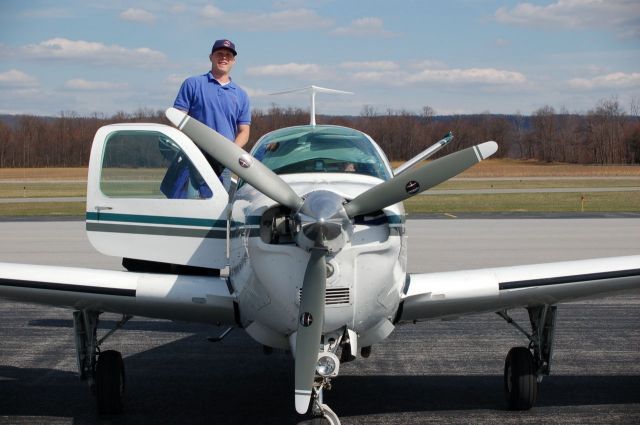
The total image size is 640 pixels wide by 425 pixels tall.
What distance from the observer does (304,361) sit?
5.39m

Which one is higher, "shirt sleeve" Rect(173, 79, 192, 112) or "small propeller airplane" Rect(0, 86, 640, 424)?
"shirt sleeve" Rect(173, 79, 192, 112)

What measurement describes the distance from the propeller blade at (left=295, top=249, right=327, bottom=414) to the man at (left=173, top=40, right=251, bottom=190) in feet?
9.17

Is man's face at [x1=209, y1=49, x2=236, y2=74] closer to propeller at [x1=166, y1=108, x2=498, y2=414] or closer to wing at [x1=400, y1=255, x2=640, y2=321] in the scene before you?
propeller at [x1=166, y1=108, x2=498, y2=414]

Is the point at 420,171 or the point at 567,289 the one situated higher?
the point at 420,171

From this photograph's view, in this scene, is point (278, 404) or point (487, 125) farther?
point (487, 125)

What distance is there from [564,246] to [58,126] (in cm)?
9732

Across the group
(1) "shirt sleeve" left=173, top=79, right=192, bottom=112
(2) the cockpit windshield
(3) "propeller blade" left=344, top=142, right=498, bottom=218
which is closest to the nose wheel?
(3) "propeller blade" left=344, top=142, right=498, bottom=218

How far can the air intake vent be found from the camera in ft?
17.7

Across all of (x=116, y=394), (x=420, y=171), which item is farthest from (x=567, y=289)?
(x=116, y=394)

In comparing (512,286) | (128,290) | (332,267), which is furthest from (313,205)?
(512,286)

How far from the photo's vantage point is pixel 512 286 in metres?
6.67

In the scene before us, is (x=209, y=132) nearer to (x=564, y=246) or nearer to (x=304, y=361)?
(x=304, y=361)

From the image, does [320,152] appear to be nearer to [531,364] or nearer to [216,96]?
[216,96]

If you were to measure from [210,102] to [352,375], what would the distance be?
2.69 meters
